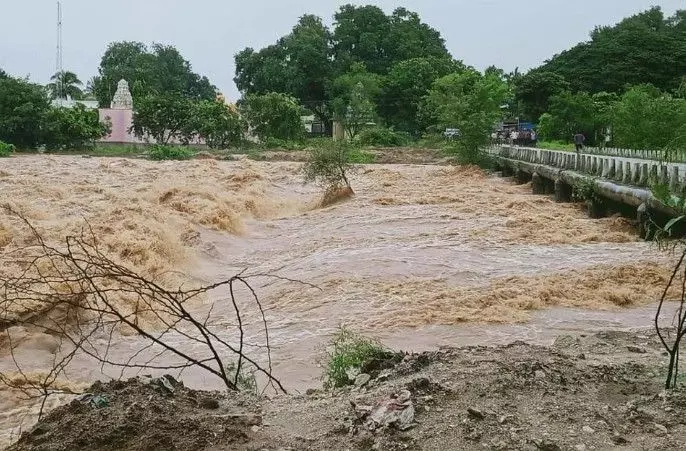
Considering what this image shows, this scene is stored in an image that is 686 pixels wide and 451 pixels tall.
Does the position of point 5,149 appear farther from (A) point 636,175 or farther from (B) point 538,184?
(A) point 636,175

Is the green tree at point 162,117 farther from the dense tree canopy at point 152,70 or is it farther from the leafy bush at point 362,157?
the dense tree canopy at point 152,70

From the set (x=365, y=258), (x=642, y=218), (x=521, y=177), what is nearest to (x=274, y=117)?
(x=521, y=177)

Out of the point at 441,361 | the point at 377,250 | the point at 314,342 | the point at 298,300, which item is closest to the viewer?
the point at 441,361

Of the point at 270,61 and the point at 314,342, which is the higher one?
the point at 270,61

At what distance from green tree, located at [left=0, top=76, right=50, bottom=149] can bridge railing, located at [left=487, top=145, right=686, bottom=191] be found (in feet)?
96.2

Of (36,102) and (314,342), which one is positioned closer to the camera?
(314,342)

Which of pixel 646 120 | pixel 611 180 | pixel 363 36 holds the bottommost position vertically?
pixel 611 180

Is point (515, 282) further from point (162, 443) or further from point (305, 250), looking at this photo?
point (162, 443)

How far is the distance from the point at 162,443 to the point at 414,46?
68.1m

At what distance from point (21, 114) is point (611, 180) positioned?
36400 mm

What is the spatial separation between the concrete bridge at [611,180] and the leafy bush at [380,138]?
2583 cm

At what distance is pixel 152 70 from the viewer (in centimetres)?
7738

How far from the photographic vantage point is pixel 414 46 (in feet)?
227

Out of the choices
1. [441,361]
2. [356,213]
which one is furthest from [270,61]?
[441,361]
